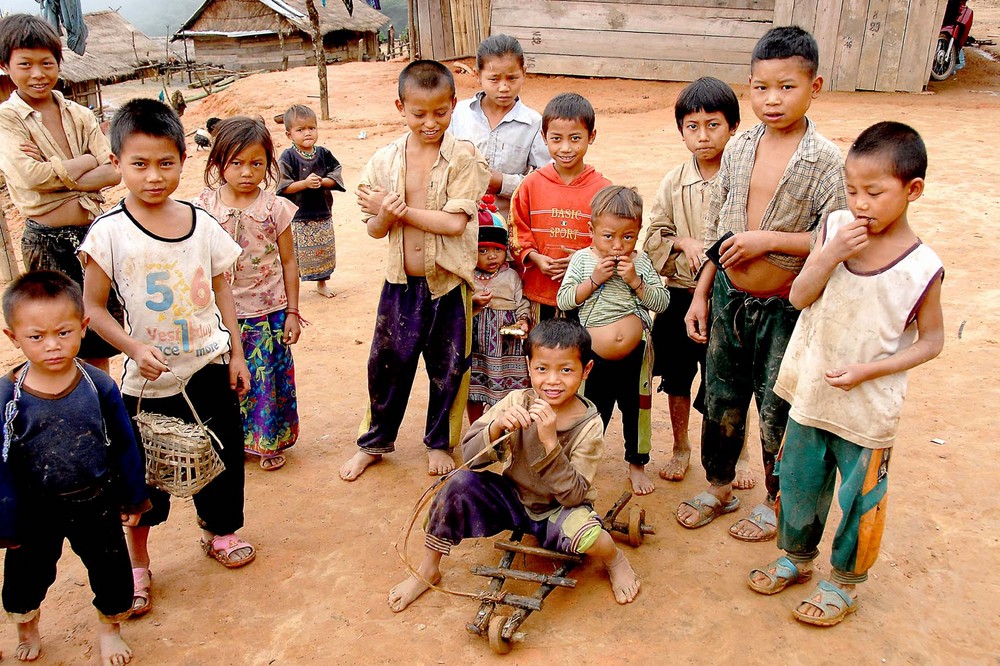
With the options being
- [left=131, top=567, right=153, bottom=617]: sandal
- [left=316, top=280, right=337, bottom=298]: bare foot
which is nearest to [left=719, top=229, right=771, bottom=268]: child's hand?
[left=131, top=567, right=153, bottom=617]: sandal

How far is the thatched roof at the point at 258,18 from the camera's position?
25.3m

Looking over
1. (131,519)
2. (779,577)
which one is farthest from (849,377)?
(131,519)

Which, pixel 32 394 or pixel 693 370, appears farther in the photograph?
pixel 693 370

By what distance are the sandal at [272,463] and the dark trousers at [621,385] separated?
1.56m

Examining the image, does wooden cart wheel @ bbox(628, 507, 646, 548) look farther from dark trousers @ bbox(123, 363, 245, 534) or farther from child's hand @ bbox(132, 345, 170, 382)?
child's hand @ bbox(132, 345, 170, 382)

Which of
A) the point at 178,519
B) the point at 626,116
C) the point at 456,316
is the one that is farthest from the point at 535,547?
the point at 626,116

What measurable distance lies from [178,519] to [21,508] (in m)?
1.18

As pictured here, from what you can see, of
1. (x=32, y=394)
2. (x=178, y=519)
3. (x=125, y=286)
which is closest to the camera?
(x=32, y=394)

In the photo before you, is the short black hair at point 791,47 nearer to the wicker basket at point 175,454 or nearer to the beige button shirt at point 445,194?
the beige button shirt at point 445,194

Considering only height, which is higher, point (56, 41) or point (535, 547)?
point (56, 41)

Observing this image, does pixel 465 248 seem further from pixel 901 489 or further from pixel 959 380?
pixel 959 380

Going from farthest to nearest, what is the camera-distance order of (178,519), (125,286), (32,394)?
(178,519), (125,286), (32,394)

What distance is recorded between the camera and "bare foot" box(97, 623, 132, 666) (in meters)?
2.56

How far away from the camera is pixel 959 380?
4445mm
